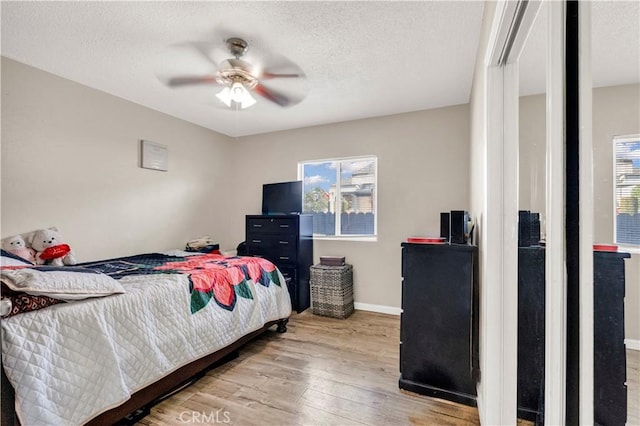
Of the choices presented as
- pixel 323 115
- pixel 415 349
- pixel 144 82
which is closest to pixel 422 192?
pixel 323 115

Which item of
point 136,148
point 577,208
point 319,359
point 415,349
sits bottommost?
point 319,359

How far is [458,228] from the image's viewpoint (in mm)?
2002

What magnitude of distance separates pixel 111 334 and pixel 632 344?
203cm

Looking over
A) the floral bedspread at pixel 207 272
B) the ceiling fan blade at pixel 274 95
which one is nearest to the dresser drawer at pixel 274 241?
the floral bedspread at pixel 207 272

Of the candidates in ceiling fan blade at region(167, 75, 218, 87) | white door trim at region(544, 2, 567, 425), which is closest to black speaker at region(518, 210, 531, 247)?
white door trim at region(544, 2, 567, 425)

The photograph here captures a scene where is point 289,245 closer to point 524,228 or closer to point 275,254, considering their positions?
point 275,254

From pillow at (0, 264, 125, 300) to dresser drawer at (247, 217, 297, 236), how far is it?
2.13 meters

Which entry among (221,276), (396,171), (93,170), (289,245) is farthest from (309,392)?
(93,170)

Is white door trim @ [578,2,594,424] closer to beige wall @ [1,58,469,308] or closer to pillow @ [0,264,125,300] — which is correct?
pillow @ [0,264,125,300]

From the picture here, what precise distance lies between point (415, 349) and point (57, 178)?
3.34 metres

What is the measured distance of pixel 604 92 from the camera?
0.64 m

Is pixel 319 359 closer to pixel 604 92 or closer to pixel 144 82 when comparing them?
pixel 604 92

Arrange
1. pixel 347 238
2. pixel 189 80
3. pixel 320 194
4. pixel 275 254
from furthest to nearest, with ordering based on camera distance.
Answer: pixel 320 194 → pixel 347 238 → pixel 275 254 → pixel 189 80

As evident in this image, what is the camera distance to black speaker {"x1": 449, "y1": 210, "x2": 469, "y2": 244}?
199 centimetres
